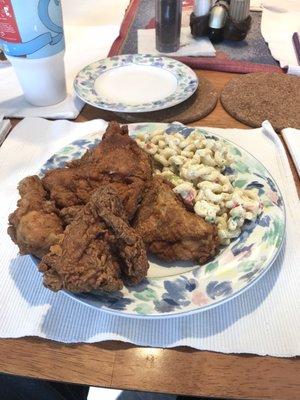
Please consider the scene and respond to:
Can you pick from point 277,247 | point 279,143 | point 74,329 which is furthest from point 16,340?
point 279,143

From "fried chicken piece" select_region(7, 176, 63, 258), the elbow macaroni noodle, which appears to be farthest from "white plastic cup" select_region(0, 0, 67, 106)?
"fried chicken piece" select_region(7, 176, 63, 258)

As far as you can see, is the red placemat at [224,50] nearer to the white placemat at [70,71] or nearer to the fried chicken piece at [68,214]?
the white placemat at [70,71]

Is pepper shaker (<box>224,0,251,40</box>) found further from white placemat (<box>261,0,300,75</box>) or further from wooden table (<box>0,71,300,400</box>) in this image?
wooden table (<box>0,71,300,400</box>)

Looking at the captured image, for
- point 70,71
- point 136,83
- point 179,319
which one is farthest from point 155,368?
point 70,71

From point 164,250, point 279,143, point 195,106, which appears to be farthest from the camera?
point 195,106

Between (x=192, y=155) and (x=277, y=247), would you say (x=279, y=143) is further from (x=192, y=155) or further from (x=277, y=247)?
(x=277, y=247)

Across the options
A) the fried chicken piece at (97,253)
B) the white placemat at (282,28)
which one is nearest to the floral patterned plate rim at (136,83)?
→ the white placemat at (282,28)
